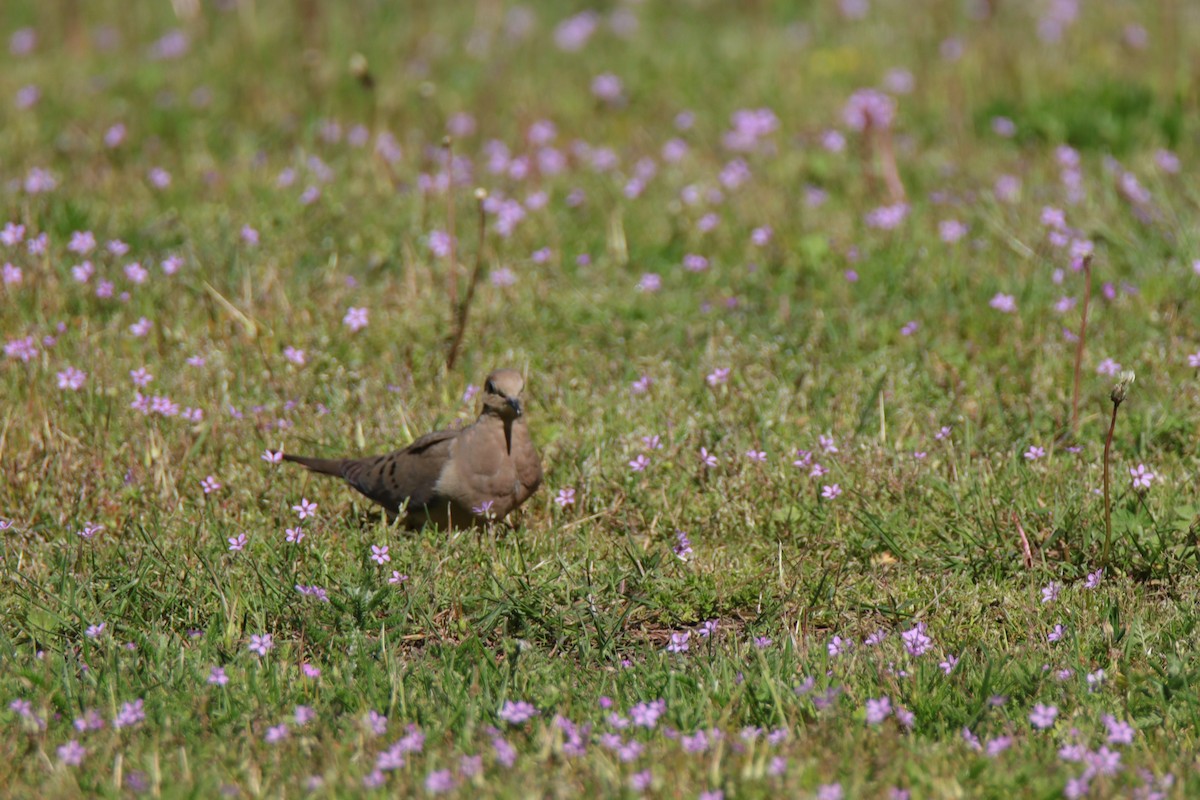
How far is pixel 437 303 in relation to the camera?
667 cm

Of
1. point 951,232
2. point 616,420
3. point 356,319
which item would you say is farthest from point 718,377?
point 951,232

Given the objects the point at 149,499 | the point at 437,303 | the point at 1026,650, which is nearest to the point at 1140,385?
the point at 1026,650

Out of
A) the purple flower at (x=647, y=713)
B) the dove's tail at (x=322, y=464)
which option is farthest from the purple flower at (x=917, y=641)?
the dove's tail at (x=322, y=464)

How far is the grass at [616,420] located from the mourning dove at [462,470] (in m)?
0.13

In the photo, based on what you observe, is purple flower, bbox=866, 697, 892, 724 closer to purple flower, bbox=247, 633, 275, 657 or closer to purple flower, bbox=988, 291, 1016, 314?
Answer: purple flower, bbox=247, 633, 275, 657

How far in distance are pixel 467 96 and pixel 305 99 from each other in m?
1.03

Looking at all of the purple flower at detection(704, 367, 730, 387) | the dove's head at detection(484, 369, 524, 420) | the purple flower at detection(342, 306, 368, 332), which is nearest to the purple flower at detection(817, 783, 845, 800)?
the dove's head at detection(484, 369, 524, 420)

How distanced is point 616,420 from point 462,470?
938 millimetres

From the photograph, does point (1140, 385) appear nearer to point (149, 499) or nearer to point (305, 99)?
point (149, 499)

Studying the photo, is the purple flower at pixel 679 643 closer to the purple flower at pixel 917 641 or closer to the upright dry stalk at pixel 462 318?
the purple flower at pixel 917 641

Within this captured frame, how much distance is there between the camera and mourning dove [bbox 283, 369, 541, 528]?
507 centimetres

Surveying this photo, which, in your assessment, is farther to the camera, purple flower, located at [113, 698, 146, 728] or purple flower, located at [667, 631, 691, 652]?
purple flower, located at [667, 631, 691, 652]

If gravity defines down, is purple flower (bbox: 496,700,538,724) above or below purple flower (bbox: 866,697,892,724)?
above

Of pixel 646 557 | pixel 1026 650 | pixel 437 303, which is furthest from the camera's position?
pixel 437 303
